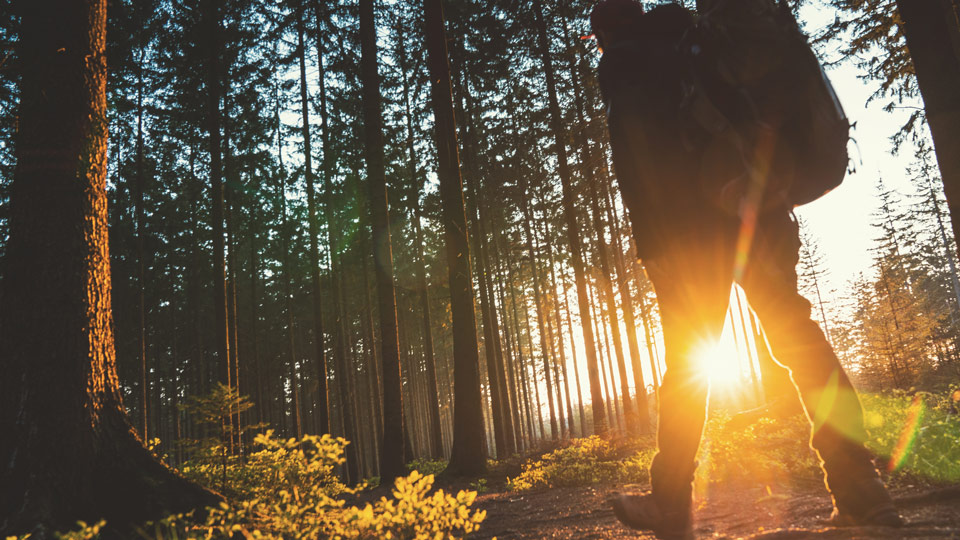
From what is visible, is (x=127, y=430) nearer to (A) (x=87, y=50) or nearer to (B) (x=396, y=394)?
(A) (x=87, y=50)

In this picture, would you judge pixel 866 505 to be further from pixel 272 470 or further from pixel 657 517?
pixel 272 470

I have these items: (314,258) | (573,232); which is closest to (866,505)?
(573,232)

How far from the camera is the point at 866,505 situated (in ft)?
5.82

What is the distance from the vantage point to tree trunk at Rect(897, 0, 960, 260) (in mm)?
4980

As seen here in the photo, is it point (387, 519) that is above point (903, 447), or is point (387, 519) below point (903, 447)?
above

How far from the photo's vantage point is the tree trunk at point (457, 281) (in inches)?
334

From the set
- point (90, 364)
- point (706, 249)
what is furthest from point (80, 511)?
point (706, 249)

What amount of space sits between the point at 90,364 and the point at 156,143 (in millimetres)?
18571

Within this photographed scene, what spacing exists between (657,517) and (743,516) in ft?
5.66

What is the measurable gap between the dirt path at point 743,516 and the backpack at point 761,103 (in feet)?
4.43

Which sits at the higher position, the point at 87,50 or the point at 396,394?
the point at 87,50

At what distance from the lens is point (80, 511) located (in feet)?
9.75

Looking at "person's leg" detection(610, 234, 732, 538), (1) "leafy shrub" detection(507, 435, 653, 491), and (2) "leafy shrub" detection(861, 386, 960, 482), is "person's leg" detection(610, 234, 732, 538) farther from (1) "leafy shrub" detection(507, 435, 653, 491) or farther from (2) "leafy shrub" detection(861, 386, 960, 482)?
(1) "leafy shrub" detection(507, 435, 653, 491)

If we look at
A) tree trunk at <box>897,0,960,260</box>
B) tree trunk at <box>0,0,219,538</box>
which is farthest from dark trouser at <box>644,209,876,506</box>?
tree trunk at <box>897,0,960,260</box>
